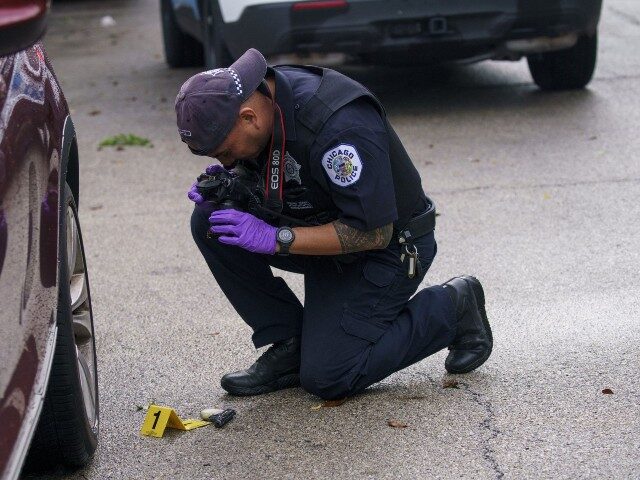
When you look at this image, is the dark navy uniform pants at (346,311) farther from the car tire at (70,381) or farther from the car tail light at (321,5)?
the car tail light at (321,5)

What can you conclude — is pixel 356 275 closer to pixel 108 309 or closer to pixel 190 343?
pixel 190 343

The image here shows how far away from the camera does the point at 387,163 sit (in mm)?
3240

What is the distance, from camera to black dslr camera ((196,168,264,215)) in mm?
3383

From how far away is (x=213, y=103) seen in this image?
10.2ft

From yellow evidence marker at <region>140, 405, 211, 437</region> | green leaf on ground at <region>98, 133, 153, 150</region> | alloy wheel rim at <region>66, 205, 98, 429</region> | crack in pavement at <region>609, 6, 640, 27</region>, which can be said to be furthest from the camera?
crack in pavement at <region>609, 6, 640, 27</region>

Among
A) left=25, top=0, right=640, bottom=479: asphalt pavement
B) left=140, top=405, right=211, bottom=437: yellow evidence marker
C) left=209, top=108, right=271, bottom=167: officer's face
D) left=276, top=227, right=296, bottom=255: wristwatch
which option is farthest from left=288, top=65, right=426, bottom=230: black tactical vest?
left=140, top=405, right=211, bottom=437: yellow evidence marker

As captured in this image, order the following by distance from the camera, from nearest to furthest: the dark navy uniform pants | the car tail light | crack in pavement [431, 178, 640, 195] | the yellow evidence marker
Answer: the yellow evidence marker
the dark navy uniform pants
crack in pavement [431, 178, 640, 195]
the car tail light

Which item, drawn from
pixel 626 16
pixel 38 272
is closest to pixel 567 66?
pixel 626 16

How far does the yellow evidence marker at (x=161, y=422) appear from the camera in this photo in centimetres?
337

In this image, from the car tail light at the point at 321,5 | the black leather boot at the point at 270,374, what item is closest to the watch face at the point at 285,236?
the black leather boot at the point at 270,374

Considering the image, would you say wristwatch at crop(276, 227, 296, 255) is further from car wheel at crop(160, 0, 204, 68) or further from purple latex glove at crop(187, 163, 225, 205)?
car wheel at crop(160, 0, 204, 68)

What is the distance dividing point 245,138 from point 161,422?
2.92 ft

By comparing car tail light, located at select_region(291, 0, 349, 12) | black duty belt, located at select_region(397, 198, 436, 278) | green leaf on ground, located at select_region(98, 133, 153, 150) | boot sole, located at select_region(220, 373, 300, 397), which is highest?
black duty belt, located at select_region(397, 198, 436, 278)

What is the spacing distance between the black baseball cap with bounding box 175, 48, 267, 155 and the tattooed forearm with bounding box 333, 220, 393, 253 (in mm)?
436
